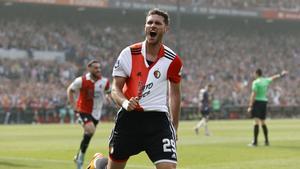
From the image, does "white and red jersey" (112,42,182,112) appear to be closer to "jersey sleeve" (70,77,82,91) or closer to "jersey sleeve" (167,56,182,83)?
"jersey sleeve" (167,56,182,83)

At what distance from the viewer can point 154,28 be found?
8.95 meters

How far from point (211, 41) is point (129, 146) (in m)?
61.6

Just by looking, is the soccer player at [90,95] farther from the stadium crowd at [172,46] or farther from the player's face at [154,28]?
the stadium crowd at [172,46]

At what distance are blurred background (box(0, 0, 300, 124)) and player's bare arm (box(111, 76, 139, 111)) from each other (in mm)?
39430

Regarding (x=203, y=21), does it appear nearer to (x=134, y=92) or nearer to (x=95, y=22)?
(x=95, y=22)

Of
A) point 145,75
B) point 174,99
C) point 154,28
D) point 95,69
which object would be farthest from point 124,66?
point 95,69

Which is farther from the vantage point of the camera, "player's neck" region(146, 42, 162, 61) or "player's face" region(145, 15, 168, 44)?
"player's neck" region(146, 42, 162, 61)

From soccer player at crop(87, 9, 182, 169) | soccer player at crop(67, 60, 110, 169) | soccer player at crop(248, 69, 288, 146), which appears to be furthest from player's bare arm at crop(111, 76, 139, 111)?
soccer player at crop(248, 69, 288, 146)

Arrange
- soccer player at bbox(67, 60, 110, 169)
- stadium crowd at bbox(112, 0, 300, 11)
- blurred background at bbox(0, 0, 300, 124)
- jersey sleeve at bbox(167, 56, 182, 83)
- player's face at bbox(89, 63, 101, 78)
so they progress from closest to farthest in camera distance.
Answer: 1. jersey sleeve at bbox(167, 56, 182, 83)
2. player's face at bbox(89, 63, 101, 78)
3. soccer player at bbox(67, 60, 110, 169)
4. blurred background at bbox(0, 0, 300, 124)
5. stadium crowd at bbox(112, 0, 300, 11)

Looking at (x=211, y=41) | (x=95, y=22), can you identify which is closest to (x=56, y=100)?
(x=95, y=22)

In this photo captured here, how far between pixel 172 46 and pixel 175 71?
188ft

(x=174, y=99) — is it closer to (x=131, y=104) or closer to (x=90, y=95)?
(x=131, y=104)

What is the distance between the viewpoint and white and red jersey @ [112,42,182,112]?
9109mm

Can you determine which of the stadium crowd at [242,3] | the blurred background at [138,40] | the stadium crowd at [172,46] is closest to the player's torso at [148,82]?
the blurred background at [138,40]
